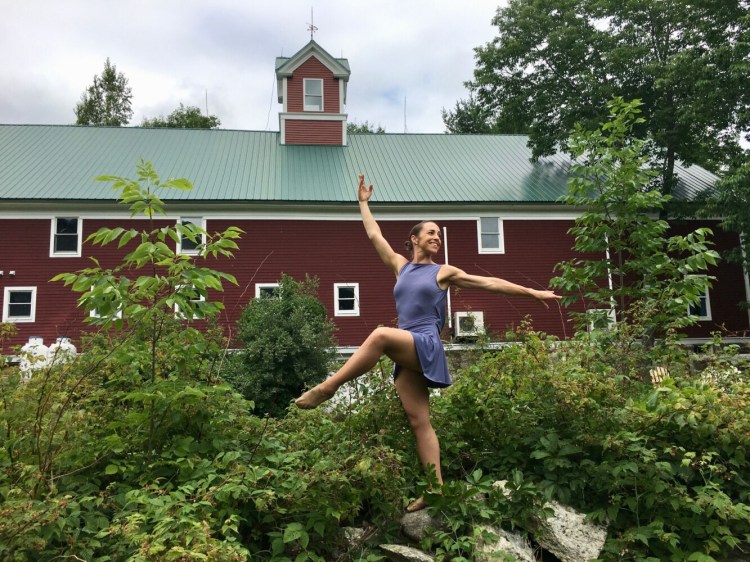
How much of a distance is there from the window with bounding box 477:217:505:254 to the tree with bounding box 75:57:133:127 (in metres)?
31.0

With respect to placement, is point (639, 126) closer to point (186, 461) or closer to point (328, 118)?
point (328, 118)

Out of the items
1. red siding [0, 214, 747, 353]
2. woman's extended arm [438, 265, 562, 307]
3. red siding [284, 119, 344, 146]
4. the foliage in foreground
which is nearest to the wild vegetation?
the foliage in foreground

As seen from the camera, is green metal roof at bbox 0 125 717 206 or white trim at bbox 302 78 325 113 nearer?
green metal roof at bbox 0 125 717 206

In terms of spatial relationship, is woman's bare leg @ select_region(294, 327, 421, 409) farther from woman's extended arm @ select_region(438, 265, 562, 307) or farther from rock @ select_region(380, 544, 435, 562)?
rock @ select_region(380, 544, 435, 562)

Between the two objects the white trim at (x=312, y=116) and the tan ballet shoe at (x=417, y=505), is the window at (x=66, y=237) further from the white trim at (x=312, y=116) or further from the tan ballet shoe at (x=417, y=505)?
the tan ballet shoe at (x=417, y=505)

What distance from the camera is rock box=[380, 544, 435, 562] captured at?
4094mm

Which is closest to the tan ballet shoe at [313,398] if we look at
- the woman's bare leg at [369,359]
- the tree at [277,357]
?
the woman's bare leg at [369,359]

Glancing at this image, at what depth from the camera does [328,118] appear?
938 inches

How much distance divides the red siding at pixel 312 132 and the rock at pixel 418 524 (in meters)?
20.6

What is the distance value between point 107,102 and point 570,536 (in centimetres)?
4552

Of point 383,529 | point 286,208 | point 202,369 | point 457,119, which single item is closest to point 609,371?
point 383,529

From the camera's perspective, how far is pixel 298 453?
4453 mm

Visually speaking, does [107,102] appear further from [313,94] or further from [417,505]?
[417,505]

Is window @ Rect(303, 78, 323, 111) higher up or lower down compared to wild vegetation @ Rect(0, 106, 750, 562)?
higher up
